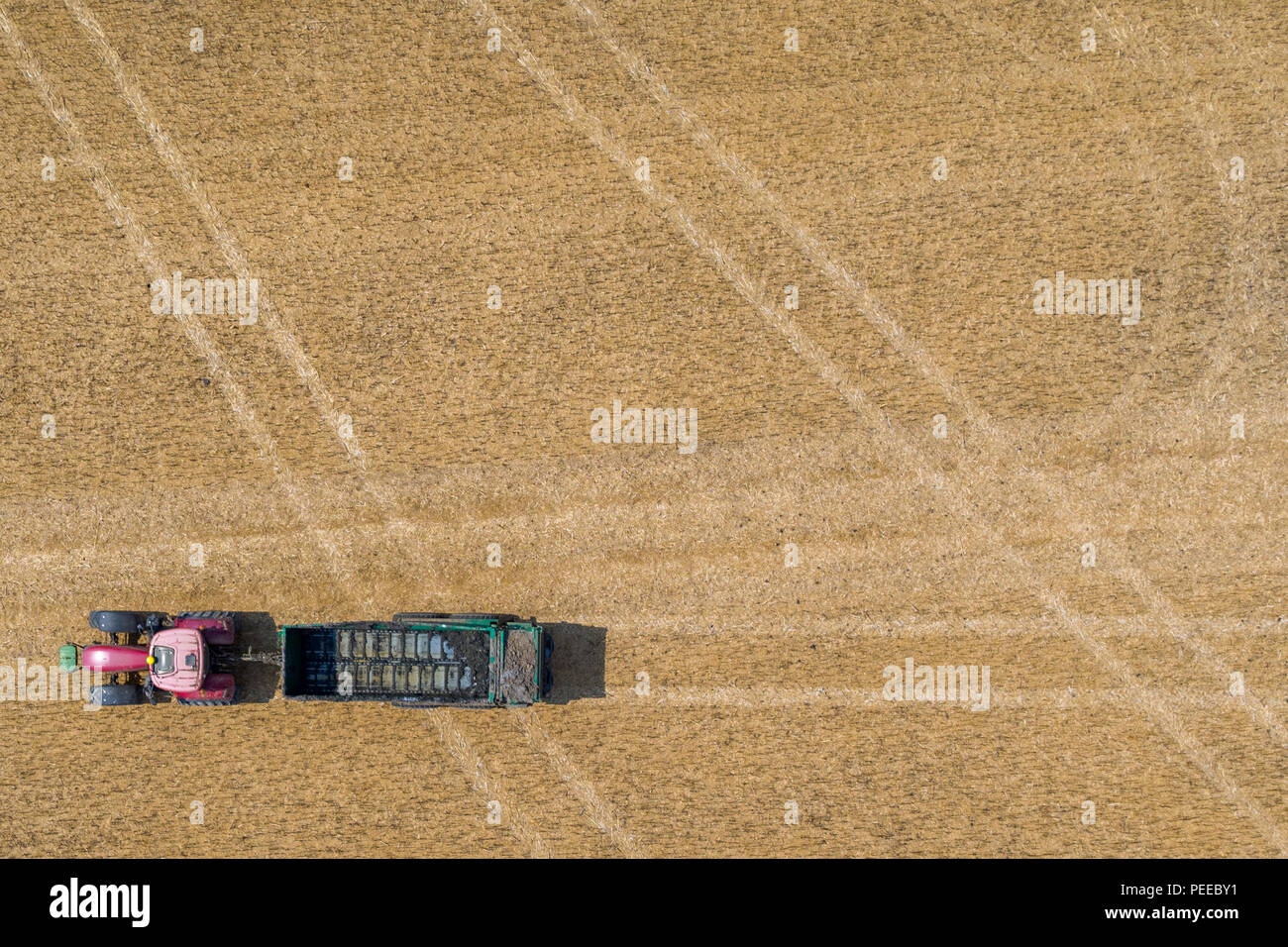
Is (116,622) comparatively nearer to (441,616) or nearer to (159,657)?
(159,657)

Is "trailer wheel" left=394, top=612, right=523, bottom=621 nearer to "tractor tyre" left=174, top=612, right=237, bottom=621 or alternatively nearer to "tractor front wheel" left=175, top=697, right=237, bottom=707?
"tractor tyre" left=174, top=612, right=237, bottom=621

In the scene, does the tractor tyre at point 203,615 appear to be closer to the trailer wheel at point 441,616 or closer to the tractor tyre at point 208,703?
the tractor tyre at point 208,703

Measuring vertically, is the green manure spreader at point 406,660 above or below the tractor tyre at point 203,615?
below

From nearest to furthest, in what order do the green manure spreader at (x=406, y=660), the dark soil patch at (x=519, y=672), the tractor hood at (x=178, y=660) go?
the dark soil patch at (x=519, y=672) → the green manure spreader at (x=406, y=660) → the tractor hood at (x=178, y=660)

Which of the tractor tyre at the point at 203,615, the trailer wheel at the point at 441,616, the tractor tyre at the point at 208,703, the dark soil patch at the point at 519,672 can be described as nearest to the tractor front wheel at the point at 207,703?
the tractor tyre at the point at 208,703

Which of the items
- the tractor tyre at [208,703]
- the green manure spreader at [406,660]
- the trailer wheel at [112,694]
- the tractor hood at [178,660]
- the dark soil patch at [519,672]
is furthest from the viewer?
the tractor tyre at [208,703]

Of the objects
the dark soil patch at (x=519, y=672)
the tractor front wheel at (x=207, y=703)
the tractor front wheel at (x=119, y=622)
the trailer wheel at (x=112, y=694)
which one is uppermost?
the tractor front wheel at (x=119, y=622)

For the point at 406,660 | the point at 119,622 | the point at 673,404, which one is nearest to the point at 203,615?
the point at 119,622
